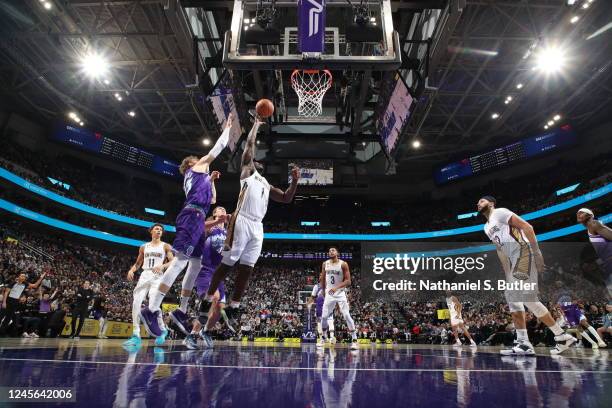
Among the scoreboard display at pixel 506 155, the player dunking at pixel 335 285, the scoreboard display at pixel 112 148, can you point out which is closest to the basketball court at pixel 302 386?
the player dunking at pixel 335 285

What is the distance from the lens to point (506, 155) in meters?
26.2

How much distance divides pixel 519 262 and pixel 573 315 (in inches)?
294

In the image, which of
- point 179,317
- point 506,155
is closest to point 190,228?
point 179,317

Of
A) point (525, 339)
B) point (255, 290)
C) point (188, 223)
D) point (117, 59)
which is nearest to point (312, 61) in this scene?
point (188, 223)

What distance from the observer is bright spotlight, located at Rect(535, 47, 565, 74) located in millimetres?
14602

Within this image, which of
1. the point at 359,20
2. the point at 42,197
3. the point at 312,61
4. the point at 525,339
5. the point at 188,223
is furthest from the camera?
the point at 42,197

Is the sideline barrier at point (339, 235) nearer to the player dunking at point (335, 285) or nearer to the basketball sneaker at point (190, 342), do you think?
the player dunking at point (335, 285)

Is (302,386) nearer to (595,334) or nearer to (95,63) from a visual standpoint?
(595,334)

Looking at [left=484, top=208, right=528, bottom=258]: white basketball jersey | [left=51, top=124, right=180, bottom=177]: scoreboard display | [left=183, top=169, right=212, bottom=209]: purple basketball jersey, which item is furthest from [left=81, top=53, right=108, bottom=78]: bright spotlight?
[left=484, top=208, right=528, bottom=258]: white basketball jersey

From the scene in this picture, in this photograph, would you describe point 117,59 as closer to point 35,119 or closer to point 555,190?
point 35,119

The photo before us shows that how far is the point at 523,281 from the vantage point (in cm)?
493

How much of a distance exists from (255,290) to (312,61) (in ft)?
73.8

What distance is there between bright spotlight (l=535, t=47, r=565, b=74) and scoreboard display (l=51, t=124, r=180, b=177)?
24.9 m

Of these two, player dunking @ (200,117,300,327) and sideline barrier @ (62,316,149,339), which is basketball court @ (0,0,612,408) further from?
player dunking @ (200,117,300,327)
